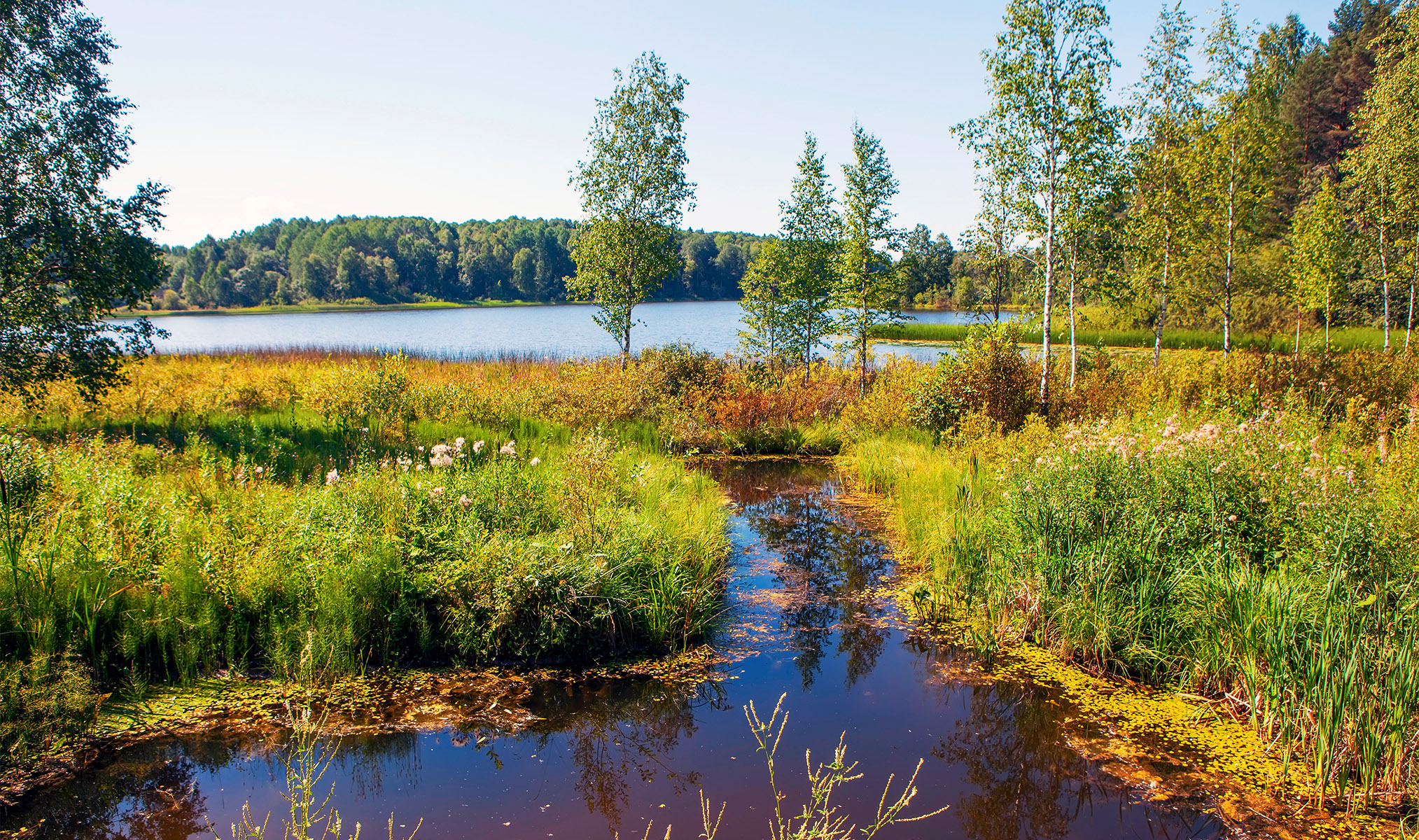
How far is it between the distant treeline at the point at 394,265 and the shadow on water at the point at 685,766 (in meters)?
73.5

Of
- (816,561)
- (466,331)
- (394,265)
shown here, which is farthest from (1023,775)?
(394,265)

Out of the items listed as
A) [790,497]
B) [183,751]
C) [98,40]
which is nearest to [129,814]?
[183,751]

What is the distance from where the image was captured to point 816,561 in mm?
8617

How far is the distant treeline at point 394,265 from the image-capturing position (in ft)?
276

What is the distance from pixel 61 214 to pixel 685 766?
1204cm

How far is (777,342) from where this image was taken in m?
19.5

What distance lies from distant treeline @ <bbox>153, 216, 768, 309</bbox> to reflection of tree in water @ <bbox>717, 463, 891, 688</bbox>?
67116 millimetres

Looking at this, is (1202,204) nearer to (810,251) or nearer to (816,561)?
(810,251)

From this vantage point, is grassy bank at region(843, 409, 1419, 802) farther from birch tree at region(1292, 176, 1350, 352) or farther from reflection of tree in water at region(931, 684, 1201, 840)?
birch tree at region(1292, 176, 1350, 352)

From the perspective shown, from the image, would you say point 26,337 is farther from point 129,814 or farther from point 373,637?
point 129,814

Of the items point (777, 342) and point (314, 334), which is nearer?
point (777, 342)

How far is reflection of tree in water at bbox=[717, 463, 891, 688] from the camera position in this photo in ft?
21.6

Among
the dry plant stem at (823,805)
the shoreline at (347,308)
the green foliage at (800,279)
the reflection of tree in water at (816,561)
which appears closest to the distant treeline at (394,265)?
the shoreline at (347,308)

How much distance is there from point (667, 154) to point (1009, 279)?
948 cm
